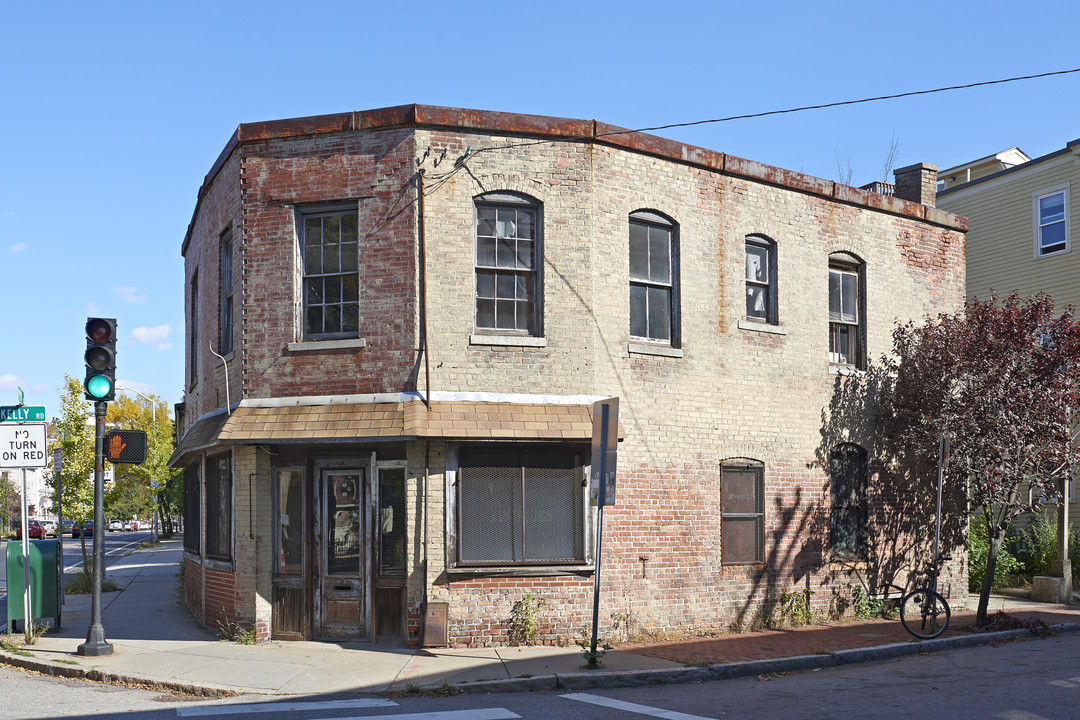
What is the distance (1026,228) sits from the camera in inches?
945

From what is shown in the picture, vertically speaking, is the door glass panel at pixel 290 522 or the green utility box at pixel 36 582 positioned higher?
the door glass panel at pixel 290 522

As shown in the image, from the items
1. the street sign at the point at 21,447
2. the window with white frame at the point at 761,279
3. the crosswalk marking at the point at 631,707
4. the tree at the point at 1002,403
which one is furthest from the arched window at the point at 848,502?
the street sign at the point at 21,447

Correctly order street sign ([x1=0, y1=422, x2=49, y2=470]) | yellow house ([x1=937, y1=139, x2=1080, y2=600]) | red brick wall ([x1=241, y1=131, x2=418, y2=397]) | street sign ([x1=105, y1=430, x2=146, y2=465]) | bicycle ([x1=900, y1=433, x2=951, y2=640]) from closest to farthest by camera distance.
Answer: street sign ([x1=105, y1=430, x2=146, y2=465]) < red brick wall ([x1=241, y1=131, x2=418, y2=397]) < street sign ([x1=0, y1=422, x2=49, y2=470]) < bicycle ([x1=900, y1=433, x2=951, y2=640]) < yellow house ([x1=937, y1=139, x2=1080, y2=600])

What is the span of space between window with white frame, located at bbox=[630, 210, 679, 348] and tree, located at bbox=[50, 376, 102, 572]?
51.8ft

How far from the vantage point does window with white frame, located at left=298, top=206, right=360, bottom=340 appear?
43.1ft

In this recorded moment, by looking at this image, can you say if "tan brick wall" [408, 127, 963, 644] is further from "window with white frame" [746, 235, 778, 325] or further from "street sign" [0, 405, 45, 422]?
"street sign" [0, 405, 45, 422]

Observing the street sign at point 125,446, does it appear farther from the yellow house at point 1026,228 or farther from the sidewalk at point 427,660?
the yellow house at point 1026,228

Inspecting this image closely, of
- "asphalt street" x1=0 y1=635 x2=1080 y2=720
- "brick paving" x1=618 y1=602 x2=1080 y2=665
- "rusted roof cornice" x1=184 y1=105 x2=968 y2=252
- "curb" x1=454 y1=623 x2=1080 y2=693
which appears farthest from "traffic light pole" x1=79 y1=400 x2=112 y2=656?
"brick paving" x1=618 y1=602 x2=1080 y2=665

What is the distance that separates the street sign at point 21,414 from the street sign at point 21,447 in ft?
0.42

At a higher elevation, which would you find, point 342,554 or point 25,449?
point 25,449

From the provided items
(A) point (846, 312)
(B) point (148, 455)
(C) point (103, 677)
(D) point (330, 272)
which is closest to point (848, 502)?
(A) point (846, 312)

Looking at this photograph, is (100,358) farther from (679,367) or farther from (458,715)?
(679,367)

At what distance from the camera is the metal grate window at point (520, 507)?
12.5 metres

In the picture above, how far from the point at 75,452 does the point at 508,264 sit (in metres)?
15.6
